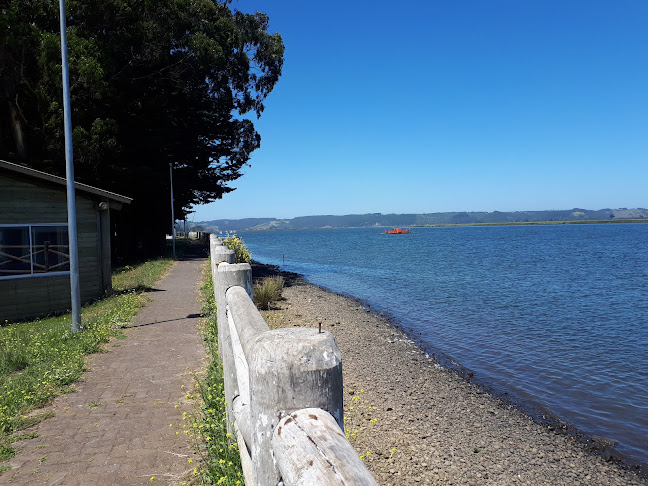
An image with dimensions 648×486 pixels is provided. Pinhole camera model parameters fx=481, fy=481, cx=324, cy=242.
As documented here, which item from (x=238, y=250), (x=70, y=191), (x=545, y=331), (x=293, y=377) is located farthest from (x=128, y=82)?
(x=293, y=377)

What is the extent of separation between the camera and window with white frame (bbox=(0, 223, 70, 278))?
1151 cm

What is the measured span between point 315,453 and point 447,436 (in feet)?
22.4

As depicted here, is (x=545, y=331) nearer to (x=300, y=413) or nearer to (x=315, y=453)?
(x=300, y=413)

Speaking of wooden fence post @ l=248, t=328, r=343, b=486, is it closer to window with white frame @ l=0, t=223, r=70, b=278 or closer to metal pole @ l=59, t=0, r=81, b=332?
metal pole @ l=59, t=0, r=81, b=332

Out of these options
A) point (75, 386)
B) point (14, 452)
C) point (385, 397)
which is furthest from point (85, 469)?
point (385, 397)

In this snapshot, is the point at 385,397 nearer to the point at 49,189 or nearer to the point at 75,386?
the point at 75,386

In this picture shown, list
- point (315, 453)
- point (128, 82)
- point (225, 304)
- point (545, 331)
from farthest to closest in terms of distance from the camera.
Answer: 1. point (128, 82)
2. point (545, 331)
3. point (225, 304)
4. point (315, 453)

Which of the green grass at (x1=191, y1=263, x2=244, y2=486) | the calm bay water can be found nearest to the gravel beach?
the calm bay water

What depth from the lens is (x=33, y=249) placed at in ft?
39.2

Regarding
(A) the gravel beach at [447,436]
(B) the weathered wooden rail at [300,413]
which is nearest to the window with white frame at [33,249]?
(A) the gravel beach at [447,436]

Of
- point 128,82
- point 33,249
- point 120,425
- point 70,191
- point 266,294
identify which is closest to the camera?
point 120,425

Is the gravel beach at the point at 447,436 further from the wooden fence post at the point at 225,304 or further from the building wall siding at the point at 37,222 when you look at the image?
the building wall siding at the point at 37,222

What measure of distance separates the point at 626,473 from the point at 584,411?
2182mm

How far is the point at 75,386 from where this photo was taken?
627 cm
